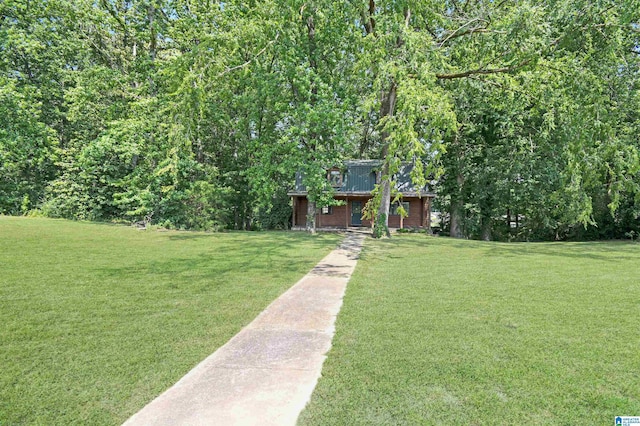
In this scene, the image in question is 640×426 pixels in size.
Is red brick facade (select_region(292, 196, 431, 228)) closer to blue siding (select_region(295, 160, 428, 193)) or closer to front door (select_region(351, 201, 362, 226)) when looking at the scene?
front door (select_region(351, 201, 362, 226))

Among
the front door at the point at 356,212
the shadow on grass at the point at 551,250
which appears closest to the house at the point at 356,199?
the front door at the point at 356,212

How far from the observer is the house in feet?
86.7

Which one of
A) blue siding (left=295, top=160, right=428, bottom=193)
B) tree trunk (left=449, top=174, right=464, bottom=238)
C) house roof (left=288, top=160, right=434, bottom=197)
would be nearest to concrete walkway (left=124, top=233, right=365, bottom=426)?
house roof (left=288, top=160, right=434, bottom=197)

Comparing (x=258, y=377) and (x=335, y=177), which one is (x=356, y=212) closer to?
(x=335, y=177)

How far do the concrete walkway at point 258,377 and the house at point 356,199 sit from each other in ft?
71.8

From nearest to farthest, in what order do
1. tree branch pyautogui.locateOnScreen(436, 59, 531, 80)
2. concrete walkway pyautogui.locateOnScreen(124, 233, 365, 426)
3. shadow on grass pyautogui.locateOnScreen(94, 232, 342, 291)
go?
concrete walkway pyautogui.locateOnScreen(124, 233, 365, 426), shadow on grass pyautogui.locateOnScreen(94, 232, 342, 291), tree branch pyautogui.locateOnScreen(436, 59, 531, 80)

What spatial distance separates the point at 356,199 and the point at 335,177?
2.36m

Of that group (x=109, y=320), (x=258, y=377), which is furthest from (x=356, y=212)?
(x=258, y=377)

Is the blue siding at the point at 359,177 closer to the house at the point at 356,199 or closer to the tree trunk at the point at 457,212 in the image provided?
the house at the point at 356,199

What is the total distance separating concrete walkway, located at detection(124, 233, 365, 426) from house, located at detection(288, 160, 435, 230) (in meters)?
21.9

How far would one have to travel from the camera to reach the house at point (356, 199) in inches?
1041

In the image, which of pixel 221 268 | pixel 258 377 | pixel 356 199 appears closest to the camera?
pixel 258 377

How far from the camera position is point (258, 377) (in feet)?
9.84

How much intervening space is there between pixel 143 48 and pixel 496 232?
2935 centimetres
